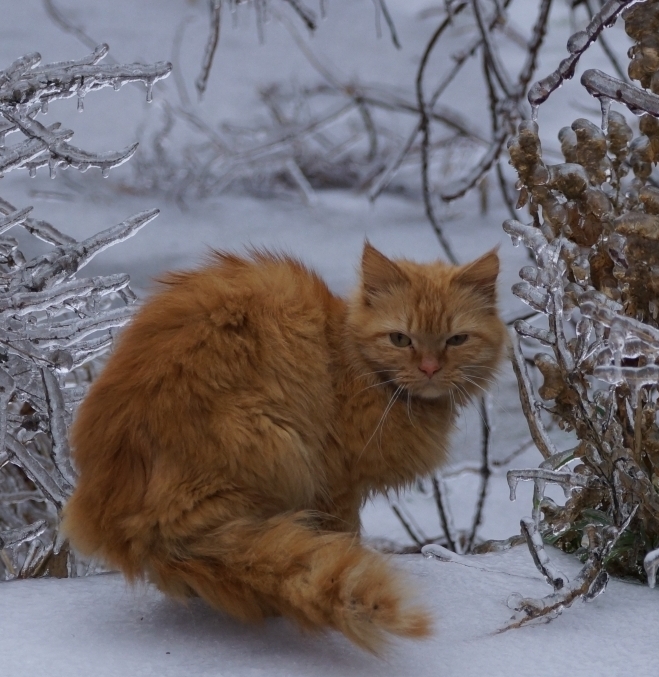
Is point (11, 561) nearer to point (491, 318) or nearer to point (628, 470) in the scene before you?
point (491, 318)

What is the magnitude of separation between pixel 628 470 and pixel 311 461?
0.54m

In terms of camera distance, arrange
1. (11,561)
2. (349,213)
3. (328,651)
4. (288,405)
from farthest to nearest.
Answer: (349,213), (11,561), (288,405), (328,651)

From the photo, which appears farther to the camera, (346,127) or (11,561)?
(346,127)

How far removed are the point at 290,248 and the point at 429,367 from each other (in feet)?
4.55

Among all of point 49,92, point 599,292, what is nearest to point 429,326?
point 599,292

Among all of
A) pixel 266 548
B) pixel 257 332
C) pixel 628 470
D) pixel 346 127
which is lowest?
pixel 266 548

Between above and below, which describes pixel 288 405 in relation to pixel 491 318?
below

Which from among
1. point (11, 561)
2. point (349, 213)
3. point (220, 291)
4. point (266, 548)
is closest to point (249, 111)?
point (349, 213)

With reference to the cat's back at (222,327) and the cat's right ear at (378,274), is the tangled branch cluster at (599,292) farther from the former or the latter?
the cat's back at (222,327)

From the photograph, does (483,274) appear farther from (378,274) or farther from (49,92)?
(49,92)

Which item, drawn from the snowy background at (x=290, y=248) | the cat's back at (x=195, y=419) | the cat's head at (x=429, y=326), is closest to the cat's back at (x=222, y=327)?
the cat's back at (x=195, y=419)

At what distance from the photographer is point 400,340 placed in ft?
6.03

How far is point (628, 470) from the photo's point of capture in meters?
1.59

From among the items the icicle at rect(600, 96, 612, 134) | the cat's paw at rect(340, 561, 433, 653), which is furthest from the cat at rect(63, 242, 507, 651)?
the icicle at rect(600, 96, 612, 134)
